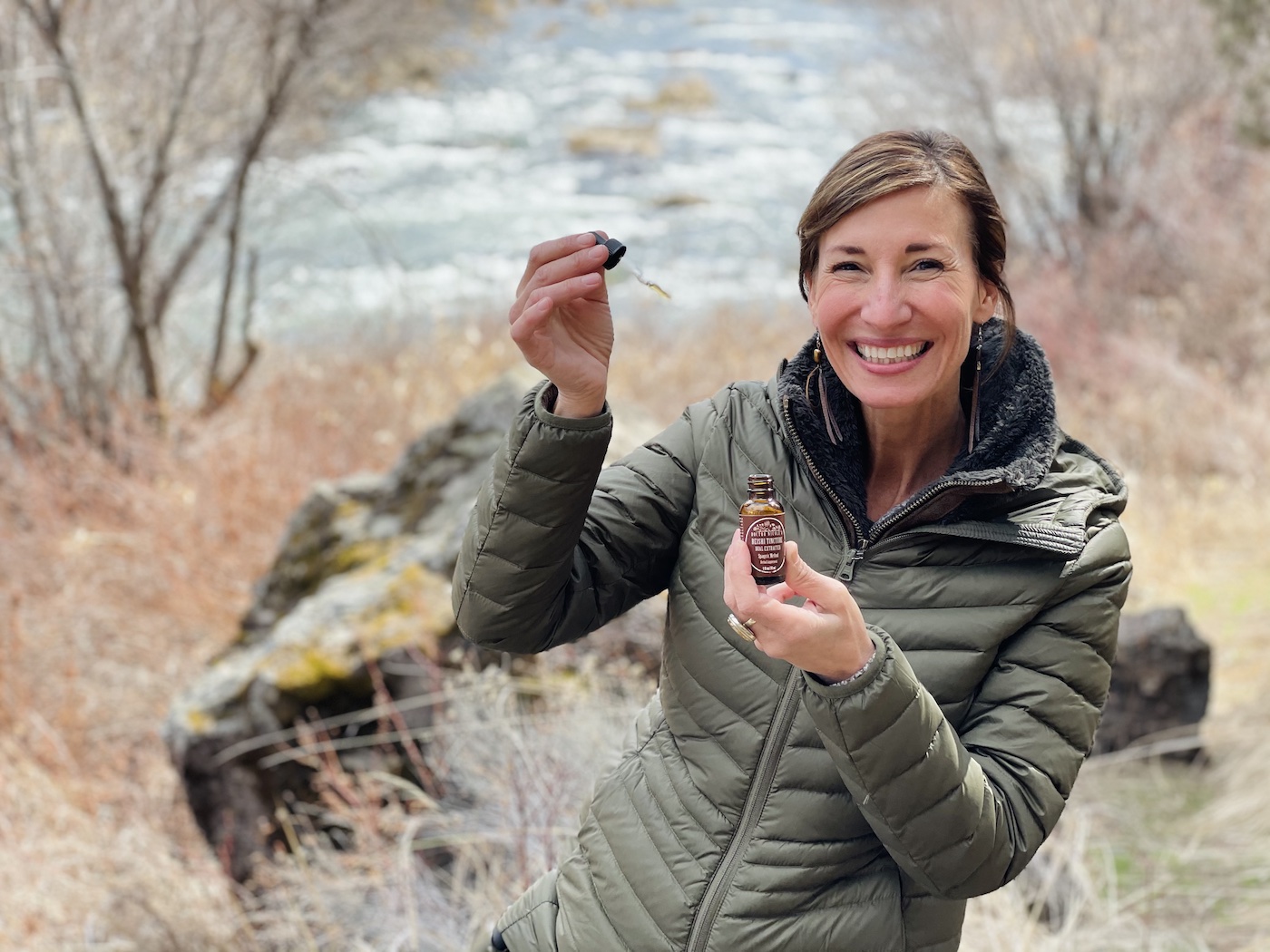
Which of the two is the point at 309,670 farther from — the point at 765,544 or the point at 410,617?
the point at 765,544

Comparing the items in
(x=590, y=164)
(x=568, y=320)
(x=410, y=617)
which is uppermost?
(x=568, y=320)

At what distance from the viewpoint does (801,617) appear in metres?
1.33

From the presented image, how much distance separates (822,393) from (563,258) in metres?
0.43

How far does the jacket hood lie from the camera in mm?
1625

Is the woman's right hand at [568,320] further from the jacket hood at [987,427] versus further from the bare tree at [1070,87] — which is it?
the bare tree at [1070,87]

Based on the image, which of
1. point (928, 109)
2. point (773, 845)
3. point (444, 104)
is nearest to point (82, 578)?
point (773, 845)

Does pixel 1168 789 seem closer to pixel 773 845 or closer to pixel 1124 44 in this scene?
pixel 773 845

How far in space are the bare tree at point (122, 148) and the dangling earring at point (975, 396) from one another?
19.1ft

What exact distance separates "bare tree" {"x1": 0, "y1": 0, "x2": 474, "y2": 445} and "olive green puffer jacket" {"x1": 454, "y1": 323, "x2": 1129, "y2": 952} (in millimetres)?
5735

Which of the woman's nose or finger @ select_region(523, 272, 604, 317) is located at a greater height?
finger @ select_region(523, 272, 604, 317)

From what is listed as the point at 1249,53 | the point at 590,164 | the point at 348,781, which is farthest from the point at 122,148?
the point at 590,164

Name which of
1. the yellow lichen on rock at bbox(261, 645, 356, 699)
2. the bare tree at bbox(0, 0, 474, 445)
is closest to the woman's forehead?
the yellow lichen on rock at bbox(261, 645, 356, 699)

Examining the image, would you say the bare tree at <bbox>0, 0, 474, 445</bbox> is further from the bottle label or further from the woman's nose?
the bottle label

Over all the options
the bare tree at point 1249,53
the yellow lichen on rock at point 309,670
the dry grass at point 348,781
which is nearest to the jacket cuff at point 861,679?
the dry grass at point 348,781
